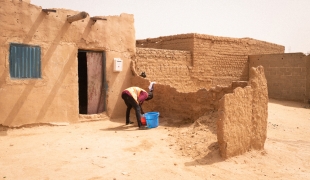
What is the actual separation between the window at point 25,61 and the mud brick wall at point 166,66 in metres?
3.13

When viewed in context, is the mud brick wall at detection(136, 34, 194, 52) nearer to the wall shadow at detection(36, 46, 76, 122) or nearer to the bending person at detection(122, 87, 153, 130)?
the bending person at detection(122, 87, 153, 130)

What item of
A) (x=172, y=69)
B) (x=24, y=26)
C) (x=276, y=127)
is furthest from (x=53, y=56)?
(x=276, y=127)

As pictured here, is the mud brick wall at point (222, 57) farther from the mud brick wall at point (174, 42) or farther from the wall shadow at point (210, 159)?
the wall shadow at point (210, 159)

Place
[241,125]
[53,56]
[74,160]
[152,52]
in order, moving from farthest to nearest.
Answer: [152,52] → [53,56] → [241,125] → [74,160]

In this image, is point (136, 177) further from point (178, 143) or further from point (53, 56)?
point (53, 56)

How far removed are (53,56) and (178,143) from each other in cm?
408

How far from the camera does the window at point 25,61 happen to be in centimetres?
662

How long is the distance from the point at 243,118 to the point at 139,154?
2.06 metres

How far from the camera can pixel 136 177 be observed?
13.0 feet

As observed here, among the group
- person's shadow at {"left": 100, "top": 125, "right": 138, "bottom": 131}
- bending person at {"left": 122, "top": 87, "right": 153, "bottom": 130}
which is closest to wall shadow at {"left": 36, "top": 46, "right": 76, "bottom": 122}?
person's shadow at {"left": 100, "top": 125, "right": 138, "bottom": 131}

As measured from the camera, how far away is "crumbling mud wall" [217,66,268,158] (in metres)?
4.75

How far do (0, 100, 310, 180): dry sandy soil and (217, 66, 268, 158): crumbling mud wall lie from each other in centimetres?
A: 22

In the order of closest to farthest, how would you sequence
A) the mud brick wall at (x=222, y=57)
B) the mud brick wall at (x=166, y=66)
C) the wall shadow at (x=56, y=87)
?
the wall shadow at (x=56, y=87)
the mud brick wall at (x=166, y=66)
the mud brick wall at (x=222, y=57)

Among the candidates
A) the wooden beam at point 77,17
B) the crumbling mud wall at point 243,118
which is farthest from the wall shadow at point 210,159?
the wooden beam at point 77,17
